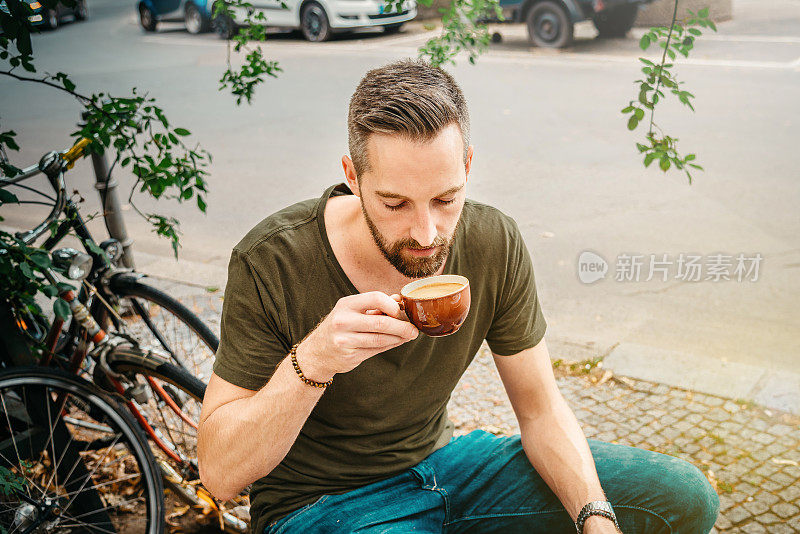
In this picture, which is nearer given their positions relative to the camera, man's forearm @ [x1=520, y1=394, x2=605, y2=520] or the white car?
man's forearm @ [x1=520, y1=394, x2=605, y2=520]

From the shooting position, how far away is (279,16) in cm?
1470

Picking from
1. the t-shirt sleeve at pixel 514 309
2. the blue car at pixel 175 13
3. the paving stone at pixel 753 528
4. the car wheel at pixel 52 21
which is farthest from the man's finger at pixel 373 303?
the car wheel at pixel 52 21

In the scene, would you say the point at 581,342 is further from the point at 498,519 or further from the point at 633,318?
the point at 498,519

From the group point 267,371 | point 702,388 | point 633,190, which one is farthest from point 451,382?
point 633,190

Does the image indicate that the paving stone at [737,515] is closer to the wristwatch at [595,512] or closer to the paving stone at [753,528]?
the paving stone at [753,528]

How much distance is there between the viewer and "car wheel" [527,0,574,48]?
1231 centimetres

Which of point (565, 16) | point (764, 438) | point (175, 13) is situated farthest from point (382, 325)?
point (175, 13)

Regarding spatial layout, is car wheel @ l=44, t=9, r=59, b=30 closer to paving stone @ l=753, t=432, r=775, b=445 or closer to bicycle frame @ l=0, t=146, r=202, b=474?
bicycle frame @ l=0, t=146, r=202, b=474

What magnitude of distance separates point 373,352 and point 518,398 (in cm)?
72

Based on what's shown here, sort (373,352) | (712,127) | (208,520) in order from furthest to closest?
(712,127)
(208,520)
(373,352)

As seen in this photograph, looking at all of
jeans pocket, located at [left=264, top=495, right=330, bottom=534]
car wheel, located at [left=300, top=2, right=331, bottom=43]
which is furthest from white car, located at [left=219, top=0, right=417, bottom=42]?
jeans pocket, located at [left=264, top=495, right=330, bottom=534]

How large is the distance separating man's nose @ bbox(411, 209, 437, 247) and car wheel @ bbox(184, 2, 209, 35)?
1681cm

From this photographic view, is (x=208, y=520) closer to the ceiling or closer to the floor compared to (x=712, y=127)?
closer to the floor

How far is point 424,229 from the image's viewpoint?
6.11ft
